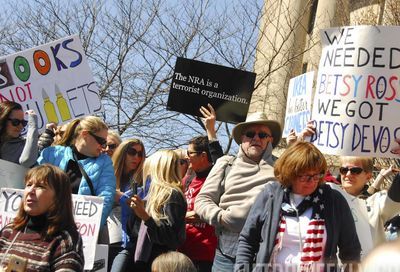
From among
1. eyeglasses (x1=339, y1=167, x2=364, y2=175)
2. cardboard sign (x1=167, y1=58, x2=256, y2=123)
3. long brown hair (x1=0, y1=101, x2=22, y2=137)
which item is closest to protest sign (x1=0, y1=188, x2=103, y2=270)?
long brown hair (x1=0, y1=101, x2=22, y2=137)

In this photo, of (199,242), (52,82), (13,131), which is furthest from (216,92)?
(13,131)

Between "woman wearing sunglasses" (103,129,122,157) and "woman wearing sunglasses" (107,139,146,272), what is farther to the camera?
"woman wearing sunglasses" (103,129,122,157)

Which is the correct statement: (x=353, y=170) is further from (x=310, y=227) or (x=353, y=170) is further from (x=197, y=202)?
(x=310, y=227)

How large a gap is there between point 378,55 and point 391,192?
1.26 m

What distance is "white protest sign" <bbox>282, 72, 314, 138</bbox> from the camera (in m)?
7.50

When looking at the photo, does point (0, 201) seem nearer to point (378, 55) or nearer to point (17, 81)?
point (17, 81)

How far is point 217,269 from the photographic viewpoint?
6805 mm

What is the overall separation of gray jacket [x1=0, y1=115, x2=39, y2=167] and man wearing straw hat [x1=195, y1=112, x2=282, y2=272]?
1421 millimetres

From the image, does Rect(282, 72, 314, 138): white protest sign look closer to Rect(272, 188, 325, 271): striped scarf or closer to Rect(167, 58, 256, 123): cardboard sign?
Rect(167, 58, 256, 123): cardboard sign

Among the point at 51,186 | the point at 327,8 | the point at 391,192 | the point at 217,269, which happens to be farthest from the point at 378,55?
the point at 327,8

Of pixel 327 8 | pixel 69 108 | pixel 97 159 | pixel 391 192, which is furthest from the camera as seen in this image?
pixel 327 8

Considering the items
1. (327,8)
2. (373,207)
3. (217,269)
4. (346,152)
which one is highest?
(327,8)

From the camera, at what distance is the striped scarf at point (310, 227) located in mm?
5305

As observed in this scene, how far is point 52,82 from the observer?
876 centimetres
